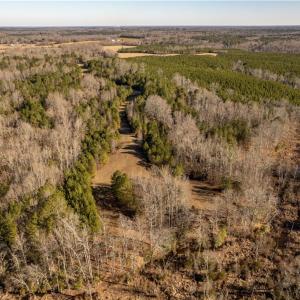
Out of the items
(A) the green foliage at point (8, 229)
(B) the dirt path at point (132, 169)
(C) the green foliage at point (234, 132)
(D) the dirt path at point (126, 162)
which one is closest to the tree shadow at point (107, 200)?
(B) the dirt path at point (132, 169)

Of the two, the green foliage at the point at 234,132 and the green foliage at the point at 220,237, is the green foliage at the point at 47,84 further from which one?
the green foliage at the point at 220,237

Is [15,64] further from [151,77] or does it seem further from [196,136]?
[196,136]

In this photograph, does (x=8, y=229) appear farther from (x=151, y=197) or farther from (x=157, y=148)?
(x=157, y=148)

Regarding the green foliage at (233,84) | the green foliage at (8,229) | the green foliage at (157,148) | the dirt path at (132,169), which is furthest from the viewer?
the green foliage at (233,84)

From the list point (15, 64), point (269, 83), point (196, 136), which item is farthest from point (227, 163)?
point (15, 64)

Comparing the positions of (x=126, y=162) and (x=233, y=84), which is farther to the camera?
(x=233, y=84)

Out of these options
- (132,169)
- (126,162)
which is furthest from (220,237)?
(126,162)

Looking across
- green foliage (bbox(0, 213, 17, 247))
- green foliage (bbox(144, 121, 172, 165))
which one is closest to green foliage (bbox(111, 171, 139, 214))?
green foliage (bbox(144, 121, 172, 165))

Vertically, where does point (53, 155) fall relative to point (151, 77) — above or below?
below

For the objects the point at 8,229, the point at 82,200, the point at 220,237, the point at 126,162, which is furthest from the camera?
the point at 126,162
